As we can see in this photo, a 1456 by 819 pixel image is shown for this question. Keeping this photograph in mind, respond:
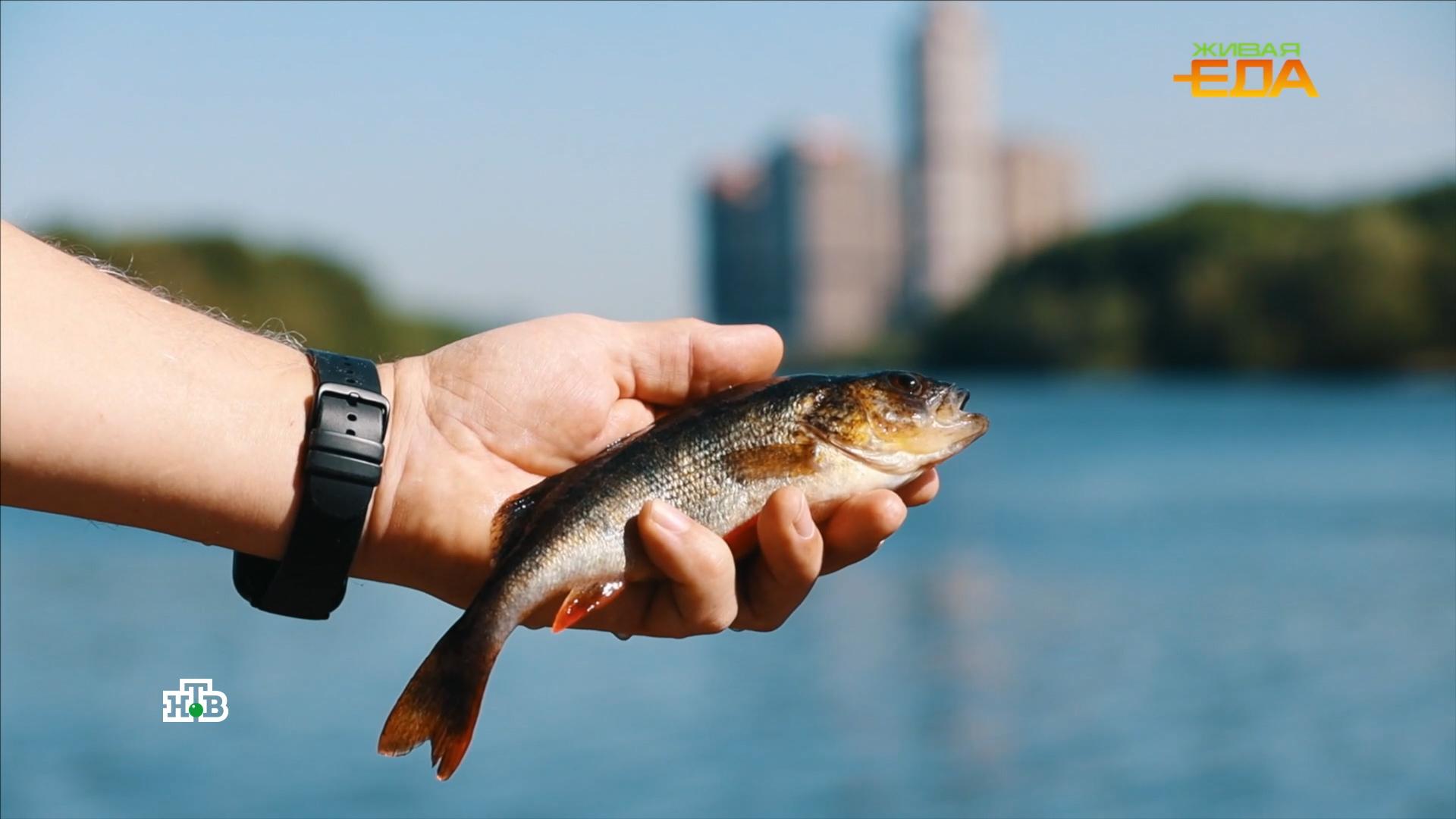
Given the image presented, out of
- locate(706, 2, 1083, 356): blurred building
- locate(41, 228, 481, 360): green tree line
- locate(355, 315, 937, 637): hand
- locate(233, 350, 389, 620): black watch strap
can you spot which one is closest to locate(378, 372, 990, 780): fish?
locate(355, 315, 937, 637): hand

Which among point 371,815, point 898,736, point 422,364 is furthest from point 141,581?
point 422,364

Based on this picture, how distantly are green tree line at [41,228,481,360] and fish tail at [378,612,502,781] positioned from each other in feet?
268

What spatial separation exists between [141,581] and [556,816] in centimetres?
1739

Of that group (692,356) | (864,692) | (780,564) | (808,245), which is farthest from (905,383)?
(808,245)

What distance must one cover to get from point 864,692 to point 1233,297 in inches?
3171

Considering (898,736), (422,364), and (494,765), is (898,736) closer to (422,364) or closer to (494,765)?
(494,765)

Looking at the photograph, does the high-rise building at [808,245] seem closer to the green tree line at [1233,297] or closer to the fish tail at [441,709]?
the green tree line at [1233,297]

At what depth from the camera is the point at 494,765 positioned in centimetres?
1716

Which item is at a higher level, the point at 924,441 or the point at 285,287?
the point at 924,441

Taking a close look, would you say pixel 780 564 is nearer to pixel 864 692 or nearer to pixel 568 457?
→ pixel 568 457

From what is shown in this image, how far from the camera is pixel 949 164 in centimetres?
15762

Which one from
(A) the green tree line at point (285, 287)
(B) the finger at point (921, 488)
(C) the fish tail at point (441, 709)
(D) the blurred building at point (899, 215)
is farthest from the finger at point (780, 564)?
(D) the blurred building at point (899, 215)

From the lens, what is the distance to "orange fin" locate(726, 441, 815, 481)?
438cm

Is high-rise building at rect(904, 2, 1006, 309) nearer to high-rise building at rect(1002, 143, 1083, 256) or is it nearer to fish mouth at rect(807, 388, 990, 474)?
high-rise building at rect(1002, 143, 1083, 256)
